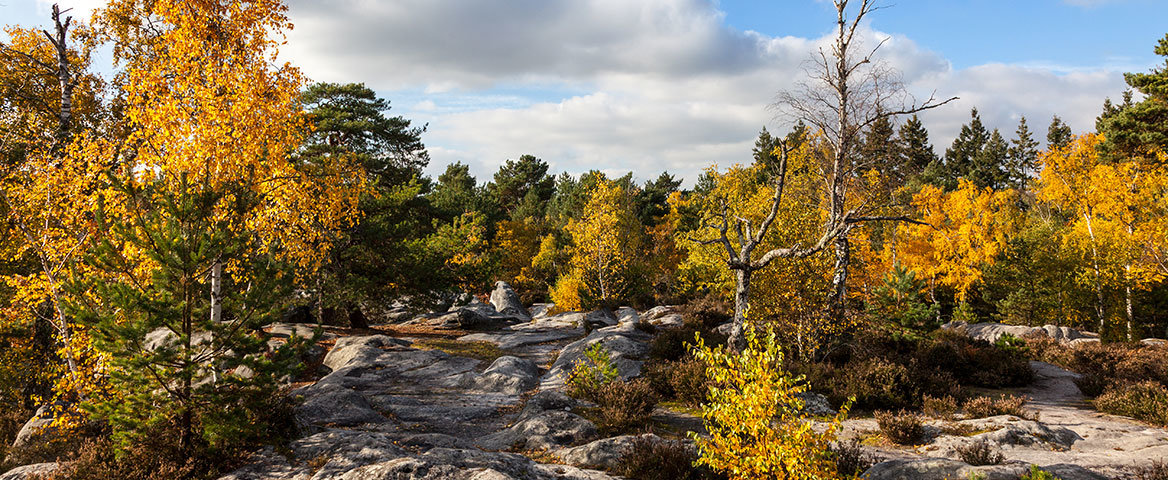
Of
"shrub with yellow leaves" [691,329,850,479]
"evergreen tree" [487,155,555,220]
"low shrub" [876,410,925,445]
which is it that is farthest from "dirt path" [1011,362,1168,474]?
"evergreen tree" [487,155,555,220]

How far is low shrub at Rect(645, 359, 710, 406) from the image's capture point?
41.5 ft

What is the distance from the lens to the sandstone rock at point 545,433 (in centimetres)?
957

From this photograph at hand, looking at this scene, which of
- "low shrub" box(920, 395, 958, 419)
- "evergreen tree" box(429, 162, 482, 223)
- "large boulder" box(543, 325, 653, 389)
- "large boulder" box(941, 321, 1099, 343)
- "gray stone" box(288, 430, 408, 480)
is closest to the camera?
"gray stone" box(288, 430, 408, 480)

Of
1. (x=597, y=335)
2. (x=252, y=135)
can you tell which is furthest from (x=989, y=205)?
(x=252, y=135)

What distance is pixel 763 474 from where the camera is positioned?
6098mm

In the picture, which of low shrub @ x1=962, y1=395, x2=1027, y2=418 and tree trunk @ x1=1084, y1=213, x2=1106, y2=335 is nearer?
low shrub @ x1=962, y1=395, x2=1027, y2=418

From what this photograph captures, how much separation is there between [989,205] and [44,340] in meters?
41.2

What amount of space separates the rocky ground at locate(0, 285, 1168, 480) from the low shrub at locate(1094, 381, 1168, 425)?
1.03 ft

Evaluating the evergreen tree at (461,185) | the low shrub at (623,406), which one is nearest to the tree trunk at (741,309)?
the low shrub at (623,406)

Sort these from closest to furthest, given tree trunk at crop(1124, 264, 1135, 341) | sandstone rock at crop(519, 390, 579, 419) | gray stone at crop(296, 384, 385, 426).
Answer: sandstone rock at crop(519, 390, 579, 419) < gray stone at crop(296, 384, 385, 426) < tree trunk at crop(1124, 264, 1135, 341)

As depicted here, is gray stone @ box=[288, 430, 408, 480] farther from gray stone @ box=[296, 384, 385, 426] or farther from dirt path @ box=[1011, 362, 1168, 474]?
dirt path @ box=[1011, 362, 1168, 474]

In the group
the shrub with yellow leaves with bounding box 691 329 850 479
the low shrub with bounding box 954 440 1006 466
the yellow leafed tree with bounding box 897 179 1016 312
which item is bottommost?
the low shrub with bounding box 954 440 1006 466

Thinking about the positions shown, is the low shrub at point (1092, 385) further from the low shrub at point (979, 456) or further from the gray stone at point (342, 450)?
the gray stone at point (342, 450)

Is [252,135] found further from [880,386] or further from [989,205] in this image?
[989,205]
